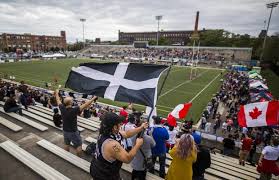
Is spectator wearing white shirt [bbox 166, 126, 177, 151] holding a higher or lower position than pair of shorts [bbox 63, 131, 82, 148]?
lower

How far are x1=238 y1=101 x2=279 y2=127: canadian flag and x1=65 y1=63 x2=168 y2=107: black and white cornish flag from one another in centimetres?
453

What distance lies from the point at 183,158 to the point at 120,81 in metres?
2.41

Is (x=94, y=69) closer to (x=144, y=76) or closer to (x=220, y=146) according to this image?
(x=144, y=76)

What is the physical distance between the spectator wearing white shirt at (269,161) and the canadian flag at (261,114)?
1.62m

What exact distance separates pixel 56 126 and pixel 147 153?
13.9ft

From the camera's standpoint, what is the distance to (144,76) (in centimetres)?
434

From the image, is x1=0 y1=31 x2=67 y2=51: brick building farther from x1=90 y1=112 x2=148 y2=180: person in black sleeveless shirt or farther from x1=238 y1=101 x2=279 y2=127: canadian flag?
x1=90 y1=112 x2=148 y2=180: person in black sleeveless shirt

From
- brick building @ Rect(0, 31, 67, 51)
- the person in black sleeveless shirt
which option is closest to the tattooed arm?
the person in black sleeveless shirt

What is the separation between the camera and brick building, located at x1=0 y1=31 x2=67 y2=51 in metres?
84.7

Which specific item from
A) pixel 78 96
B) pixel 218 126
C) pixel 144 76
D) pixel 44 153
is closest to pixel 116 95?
pixel 144 76

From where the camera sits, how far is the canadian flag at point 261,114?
6211 millimetres

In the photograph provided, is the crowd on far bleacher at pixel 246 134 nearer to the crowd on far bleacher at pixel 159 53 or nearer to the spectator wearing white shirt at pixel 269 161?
the spectator wearing white shirt at pixel 269 161

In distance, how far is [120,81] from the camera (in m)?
4.60

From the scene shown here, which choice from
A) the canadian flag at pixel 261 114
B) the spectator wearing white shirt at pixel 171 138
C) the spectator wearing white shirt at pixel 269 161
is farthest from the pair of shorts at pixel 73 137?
the canadian flag at pixel 261 114
